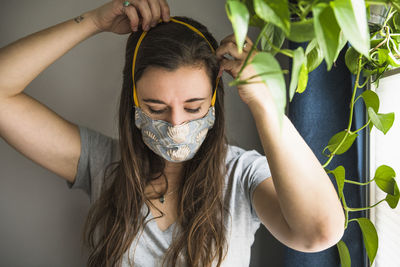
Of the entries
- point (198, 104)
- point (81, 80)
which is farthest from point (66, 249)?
point (198, 104)

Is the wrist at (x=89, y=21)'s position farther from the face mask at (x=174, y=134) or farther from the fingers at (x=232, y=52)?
the fingers at (x=232, y=52)

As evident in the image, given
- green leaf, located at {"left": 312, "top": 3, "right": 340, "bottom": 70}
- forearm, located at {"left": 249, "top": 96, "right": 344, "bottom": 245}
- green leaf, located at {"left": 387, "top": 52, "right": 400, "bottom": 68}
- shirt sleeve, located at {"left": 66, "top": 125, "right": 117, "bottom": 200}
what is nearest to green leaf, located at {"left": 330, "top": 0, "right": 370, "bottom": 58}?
green leaf, located at {"left": 312, "top": 3, "right": 340, "bottom": 70}

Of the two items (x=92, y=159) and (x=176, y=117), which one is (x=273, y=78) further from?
(x=92, y=159)

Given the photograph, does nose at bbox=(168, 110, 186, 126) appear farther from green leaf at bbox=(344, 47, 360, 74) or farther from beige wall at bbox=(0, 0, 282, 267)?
beige wall at bbox=(0, 0, 282, 267)

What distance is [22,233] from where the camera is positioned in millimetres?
1425

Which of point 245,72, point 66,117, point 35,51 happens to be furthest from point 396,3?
point 66,117

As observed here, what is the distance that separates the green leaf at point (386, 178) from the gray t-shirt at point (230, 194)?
0.29 meters

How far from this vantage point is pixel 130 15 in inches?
37.5

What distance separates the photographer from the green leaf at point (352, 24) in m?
0.39

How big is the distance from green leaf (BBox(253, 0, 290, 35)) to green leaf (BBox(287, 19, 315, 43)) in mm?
26

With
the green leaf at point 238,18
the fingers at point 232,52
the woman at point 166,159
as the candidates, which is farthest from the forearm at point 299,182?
the green leaf at point 238,18

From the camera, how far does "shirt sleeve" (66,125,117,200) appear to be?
3.79 feet

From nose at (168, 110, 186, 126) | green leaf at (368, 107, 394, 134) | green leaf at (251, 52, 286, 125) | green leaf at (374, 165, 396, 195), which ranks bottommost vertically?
green leaf at (374, 165, 396, 195)

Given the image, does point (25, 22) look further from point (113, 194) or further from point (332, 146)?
point (332, 146)
